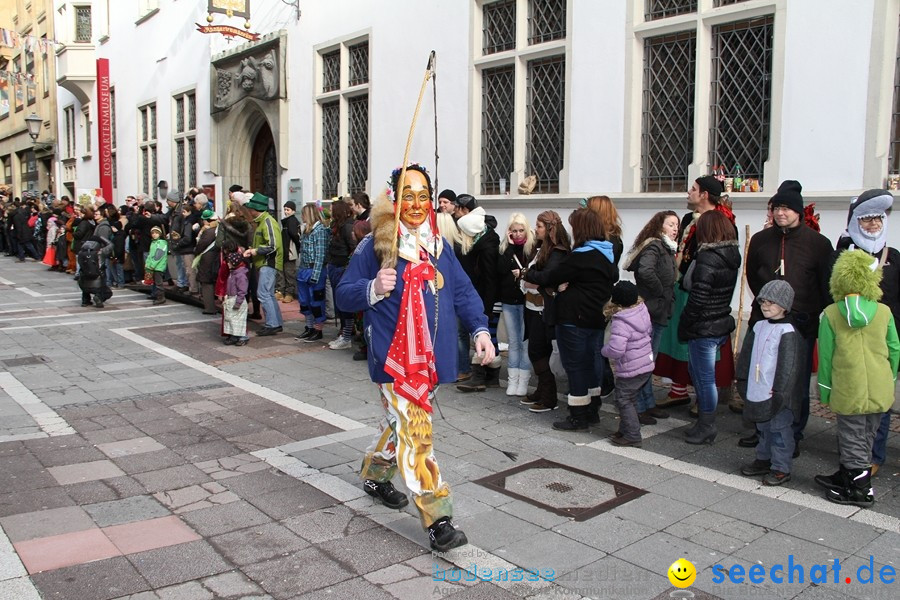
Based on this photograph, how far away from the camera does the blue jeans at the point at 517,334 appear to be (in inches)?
287

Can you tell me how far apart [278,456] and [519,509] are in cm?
190

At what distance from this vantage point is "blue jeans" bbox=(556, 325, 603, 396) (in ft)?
20.5

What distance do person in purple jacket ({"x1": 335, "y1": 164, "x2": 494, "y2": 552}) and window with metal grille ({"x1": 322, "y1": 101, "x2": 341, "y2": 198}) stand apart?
10.3 metres

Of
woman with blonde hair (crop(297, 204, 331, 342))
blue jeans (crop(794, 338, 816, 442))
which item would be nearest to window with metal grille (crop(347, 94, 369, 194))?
woman with blonde hair (crop(297, 204, 331, 342))

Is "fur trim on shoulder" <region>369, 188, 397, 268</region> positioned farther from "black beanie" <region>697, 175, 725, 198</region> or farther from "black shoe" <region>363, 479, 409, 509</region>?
"black beanie" <region>697, 175, 725, 198</region>

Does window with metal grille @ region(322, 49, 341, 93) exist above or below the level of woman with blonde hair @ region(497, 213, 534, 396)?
above

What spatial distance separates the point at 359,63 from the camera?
1360 centimetres

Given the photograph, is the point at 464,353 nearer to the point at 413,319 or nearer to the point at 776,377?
the point at 776,377

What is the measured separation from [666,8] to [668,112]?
1111 millimetres

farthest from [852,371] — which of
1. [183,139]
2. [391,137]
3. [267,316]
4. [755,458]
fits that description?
[183,139]

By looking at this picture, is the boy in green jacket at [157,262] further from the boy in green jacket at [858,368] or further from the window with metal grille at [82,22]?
the window with metal grille at [82,22]

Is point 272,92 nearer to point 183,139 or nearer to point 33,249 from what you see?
point 183,139

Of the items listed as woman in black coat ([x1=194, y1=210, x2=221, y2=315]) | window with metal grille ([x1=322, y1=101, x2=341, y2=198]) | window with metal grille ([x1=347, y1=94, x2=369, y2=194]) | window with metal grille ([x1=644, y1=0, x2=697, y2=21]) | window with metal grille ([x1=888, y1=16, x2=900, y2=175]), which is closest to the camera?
window with metal grille ([x1=888, y1=16, x2=900, y2=175])

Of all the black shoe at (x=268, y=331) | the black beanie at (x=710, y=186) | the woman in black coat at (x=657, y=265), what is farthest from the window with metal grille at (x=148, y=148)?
the black beanie at (x=710, y=186)
